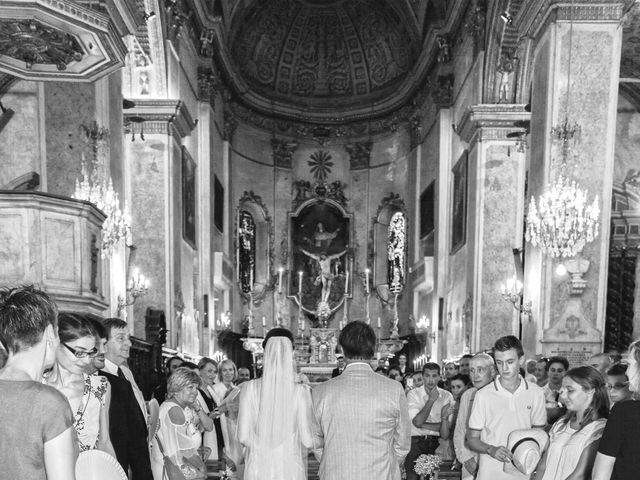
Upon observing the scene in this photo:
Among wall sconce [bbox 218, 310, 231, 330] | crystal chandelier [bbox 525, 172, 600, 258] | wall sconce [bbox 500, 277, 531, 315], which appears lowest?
wall sconce [bbox 218, 310, 231, 330]

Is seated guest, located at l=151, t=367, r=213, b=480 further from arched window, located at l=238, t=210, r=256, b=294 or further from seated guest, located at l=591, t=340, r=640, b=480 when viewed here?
arched window, located at l=238, t=210, r=256, b=294

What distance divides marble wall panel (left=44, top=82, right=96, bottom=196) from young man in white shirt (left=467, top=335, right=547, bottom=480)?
293 inches

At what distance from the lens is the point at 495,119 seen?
14.8 meters

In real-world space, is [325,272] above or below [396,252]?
below

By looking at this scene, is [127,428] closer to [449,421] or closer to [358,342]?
[358,342]

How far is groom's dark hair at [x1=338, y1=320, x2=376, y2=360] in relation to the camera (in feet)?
12.3

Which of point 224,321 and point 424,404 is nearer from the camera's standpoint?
point 424,404

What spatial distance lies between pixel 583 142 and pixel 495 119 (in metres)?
5.10

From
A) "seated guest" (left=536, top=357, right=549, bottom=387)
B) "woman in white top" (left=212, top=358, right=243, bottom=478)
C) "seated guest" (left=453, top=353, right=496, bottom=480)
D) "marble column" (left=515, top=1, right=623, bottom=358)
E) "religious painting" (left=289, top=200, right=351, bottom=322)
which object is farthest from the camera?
"religious painting" (left=289, top=200, right=351, bottom=322)

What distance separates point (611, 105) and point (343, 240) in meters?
16.9

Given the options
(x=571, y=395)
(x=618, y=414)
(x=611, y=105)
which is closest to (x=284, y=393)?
(x=571, y=395)

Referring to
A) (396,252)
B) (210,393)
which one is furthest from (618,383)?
(396,252)

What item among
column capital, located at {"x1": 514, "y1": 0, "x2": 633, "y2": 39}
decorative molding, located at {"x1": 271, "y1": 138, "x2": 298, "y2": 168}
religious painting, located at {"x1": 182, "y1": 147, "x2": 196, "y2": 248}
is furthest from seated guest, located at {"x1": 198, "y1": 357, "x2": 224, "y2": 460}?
decorative molding, located at {"x1": 271, "y1": 138, "x2": 298, "y2": 168}

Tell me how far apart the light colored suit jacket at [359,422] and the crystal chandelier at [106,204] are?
6.94 meters
